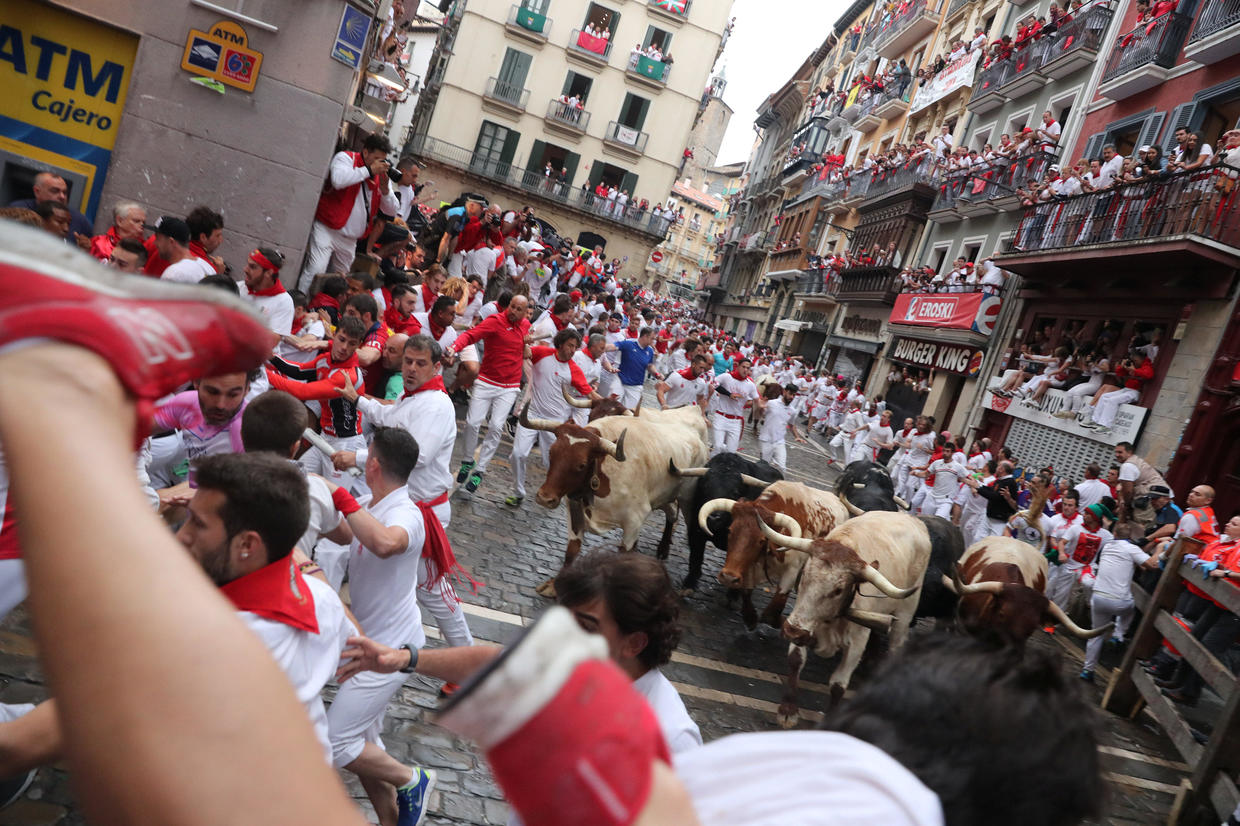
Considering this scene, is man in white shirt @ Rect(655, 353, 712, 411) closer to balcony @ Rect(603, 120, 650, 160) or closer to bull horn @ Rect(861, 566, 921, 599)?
bull horn @ Rect(861, 566, 921, 599)

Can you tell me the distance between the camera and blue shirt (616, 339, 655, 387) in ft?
49.0

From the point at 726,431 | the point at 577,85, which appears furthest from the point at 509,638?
the point at 577,85

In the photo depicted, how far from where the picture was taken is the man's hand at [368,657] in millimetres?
2840

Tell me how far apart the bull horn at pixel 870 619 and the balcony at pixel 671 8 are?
144 feet

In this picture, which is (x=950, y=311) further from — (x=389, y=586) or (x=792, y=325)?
(x=389, y=586)

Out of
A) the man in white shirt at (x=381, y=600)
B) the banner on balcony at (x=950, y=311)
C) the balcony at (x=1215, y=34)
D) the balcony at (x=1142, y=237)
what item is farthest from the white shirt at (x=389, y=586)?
the banner on balcony at (x=950, y=311)

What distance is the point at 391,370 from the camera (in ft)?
24.4

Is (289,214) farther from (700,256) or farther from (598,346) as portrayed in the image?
(700,256)

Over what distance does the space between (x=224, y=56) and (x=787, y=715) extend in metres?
9.04

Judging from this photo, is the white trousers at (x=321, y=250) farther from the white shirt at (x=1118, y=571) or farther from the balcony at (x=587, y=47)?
the balcony at (x=587, y=47)

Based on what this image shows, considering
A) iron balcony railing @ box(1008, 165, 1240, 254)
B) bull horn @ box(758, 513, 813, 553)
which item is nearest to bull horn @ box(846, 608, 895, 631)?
bull horn @ box(758, 513, 813, 553)

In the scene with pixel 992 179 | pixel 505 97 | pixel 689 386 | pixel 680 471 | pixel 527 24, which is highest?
pixel 527 24

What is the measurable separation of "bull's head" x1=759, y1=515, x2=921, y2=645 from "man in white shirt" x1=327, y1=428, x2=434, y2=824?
3.29 meters

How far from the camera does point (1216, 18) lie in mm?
17500
